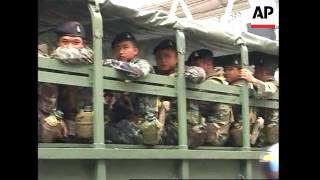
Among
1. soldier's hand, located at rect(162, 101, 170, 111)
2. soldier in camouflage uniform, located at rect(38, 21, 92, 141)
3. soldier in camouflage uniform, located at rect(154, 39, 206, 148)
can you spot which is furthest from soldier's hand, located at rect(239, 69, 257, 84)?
soldier in camouflage uniform, located at rect(38, 21, 92, 141)

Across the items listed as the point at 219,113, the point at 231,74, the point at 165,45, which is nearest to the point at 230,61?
the point at 231,74

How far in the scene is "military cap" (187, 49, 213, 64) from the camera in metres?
3.07

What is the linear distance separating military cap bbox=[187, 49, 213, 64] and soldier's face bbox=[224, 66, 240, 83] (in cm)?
12

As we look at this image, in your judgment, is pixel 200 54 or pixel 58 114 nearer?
pixel 58 114

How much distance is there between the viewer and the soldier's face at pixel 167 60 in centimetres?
295

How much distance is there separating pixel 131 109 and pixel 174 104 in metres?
0.25

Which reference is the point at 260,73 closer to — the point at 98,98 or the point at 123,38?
the point at 123,38

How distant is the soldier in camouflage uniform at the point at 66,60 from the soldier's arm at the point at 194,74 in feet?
1.91

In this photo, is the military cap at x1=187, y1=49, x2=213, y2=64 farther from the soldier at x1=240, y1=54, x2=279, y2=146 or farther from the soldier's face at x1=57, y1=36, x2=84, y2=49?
the soldier's face at x1=57, y1=36, x2=84, y2=49

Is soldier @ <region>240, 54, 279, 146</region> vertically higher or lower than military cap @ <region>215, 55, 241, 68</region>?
lower

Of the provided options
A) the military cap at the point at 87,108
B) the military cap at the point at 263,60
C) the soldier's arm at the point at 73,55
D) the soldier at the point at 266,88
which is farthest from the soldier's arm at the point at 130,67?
the military cap at the point at 263,60

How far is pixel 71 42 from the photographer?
2.58 meters

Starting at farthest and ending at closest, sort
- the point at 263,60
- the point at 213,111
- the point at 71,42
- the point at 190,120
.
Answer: the point at 263,60 < the point at 213,111 < the point at 190,120 < the point at 71,42
